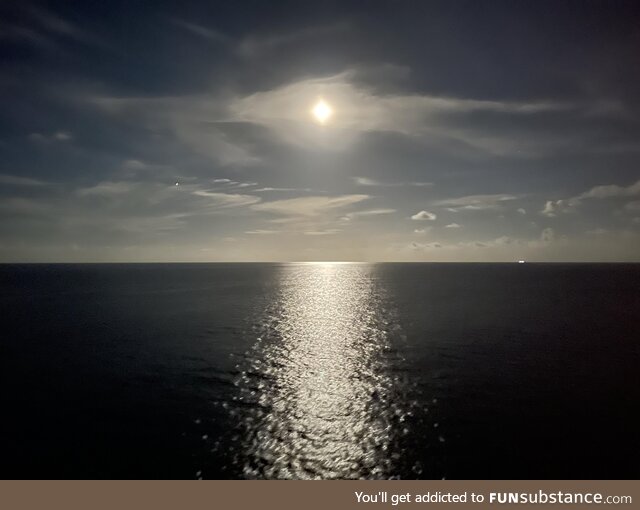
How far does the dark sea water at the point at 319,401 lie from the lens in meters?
26.8

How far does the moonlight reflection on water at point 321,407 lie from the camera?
26844mm

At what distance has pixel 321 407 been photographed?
37.0m

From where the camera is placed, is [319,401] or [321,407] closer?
[321,407]

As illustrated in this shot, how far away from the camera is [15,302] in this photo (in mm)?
119000

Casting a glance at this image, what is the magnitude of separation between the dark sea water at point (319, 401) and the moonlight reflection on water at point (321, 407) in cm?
18

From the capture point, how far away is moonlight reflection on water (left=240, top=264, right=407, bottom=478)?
1057 inches

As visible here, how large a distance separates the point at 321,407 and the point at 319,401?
1.55 meters

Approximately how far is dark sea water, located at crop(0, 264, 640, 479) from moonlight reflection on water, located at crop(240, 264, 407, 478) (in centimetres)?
18

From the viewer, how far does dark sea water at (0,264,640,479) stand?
2677cm

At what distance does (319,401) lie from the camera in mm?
38562
